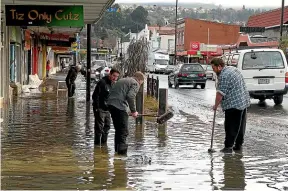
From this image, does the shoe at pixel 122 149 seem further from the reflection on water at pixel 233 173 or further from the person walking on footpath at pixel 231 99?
the person walking on footpath at pixel 231 99

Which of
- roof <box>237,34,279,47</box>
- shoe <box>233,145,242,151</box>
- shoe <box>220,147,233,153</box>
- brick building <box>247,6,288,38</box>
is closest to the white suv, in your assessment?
shoe <box>233,145,242,151</box>

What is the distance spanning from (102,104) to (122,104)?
1008mm

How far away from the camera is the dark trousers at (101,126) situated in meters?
11.7

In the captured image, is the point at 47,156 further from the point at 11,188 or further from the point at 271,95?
the point at 271,95

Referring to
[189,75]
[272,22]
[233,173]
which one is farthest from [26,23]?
[272,22]

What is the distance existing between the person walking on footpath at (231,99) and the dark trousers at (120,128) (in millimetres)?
1702

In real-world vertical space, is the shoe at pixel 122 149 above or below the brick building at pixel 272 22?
below

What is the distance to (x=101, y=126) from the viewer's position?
1172 cm

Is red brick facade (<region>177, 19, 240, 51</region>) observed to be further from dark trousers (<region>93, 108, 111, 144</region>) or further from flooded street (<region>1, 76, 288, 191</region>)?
dark trousers (<region>93, 108, 111, 144</region>)

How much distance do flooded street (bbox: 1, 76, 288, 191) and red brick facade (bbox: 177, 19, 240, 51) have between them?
73281mm

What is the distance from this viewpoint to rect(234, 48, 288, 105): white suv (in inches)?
835

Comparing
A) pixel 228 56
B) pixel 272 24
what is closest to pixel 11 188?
pixel 228 56

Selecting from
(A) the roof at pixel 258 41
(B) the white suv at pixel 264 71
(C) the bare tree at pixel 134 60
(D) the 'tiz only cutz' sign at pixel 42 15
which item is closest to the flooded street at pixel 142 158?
(D) the 'tiz only cutz' sign at pixel 42 15

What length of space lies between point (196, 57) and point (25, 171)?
234 ft
